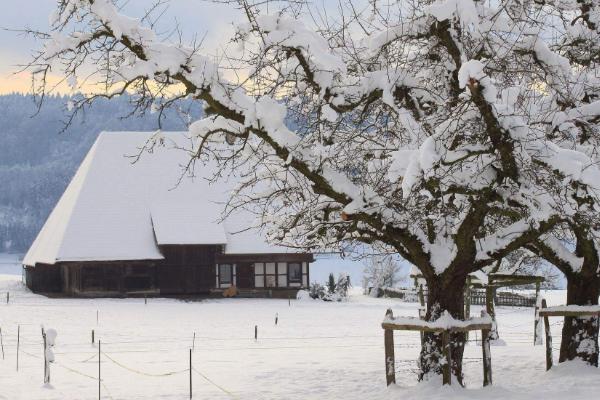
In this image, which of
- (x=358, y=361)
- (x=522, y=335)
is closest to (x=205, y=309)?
(x=522, y=335)

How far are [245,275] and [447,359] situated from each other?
31.1 meters

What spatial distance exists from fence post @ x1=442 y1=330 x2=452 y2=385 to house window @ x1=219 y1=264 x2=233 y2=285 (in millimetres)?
31001

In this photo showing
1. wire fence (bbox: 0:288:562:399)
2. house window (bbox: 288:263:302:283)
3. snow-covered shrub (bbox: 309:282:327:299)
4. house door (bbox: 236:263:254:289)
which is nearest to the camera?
wire fence (bbox: 0:288:562:399)

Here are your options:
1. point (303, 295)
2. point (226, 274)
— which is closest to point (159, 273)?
point (226, 274)

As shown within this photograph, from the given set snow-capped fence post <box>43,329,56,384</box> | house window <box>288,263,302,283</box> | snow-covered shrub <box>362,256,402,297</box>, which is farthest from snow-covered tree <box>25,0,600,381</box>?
snow-covered shrub <box>362,256,402,297</box>

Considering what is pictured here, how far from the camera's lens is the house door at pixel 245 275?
44750mm

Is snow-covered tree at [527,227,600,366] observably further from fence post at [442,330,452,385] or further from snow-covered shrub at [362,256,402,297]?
snow-covered shrub at [362,256,402,297]

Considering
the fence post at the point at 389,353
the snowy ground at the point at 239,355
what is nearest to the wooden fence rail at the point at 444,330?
the fence post at the point at 389,353

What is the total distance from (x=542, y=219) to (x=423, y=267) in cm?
215

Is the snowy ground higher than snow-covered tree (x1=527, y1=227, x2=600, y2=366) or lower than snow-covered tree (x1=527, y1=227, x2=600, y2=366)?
lower

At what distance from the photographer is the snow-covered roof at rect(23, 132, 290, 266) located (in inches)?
1662

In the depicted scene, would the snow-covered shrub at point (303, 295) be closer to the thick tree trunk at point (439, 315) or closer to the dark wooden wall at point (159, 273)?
the dark wooden wall at point (159, 273)

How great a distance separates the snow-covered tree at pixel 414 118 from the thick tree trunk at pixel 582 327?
184 centimetres

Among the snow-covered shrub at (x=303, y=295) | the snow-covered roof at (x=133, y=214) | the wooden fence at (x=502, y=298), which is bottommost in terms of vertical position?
the wooden fence at (x=502, y=298)
